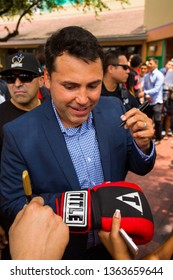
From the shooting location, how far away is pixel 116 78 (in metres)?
3.83

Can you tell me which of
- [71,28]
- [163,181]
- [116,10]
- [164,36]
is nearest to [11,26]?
[116,10]

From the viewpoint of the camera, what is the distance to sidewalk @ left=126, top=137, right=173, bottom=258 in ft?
10.4

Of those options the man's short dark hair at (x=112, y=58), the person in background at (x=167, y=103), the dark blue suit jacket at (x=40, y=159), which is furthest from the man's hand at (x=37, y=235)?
the person in background at (x=167, y=103)

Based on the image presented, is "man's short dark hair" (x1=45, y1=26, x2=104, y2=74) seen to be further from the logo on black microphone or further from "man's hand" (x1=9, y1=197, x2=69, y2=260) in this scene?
"man's hand" (x1=9, y1=197, x2=69, y2=260)

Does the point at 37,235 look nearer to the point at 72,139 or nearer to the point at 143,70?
the point at 72,139

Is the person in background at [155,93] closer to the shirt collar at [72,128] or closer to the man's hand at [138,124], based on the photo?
the shirt collar at [72,128]

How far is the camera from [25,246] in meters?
0.91

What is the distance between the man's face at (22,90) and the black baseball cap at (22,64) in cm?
4

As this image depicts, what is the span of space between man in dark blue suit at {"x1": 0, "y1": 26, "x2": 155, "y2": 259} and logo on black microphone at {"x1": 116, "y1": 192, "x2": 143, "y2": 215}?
0.32 m

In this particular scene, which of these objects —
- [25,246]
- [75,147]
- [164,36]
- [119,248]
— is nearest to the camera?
[25,246]

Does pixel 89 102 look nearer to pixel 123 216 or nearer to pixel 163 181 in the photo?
pixel 123 216

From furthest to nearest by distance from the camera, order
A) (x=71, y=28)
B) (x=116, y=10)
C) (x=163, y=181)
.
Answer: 1. (x=116, y=10)
2. (x=163, y=181)
3. (x=71, y=28)
